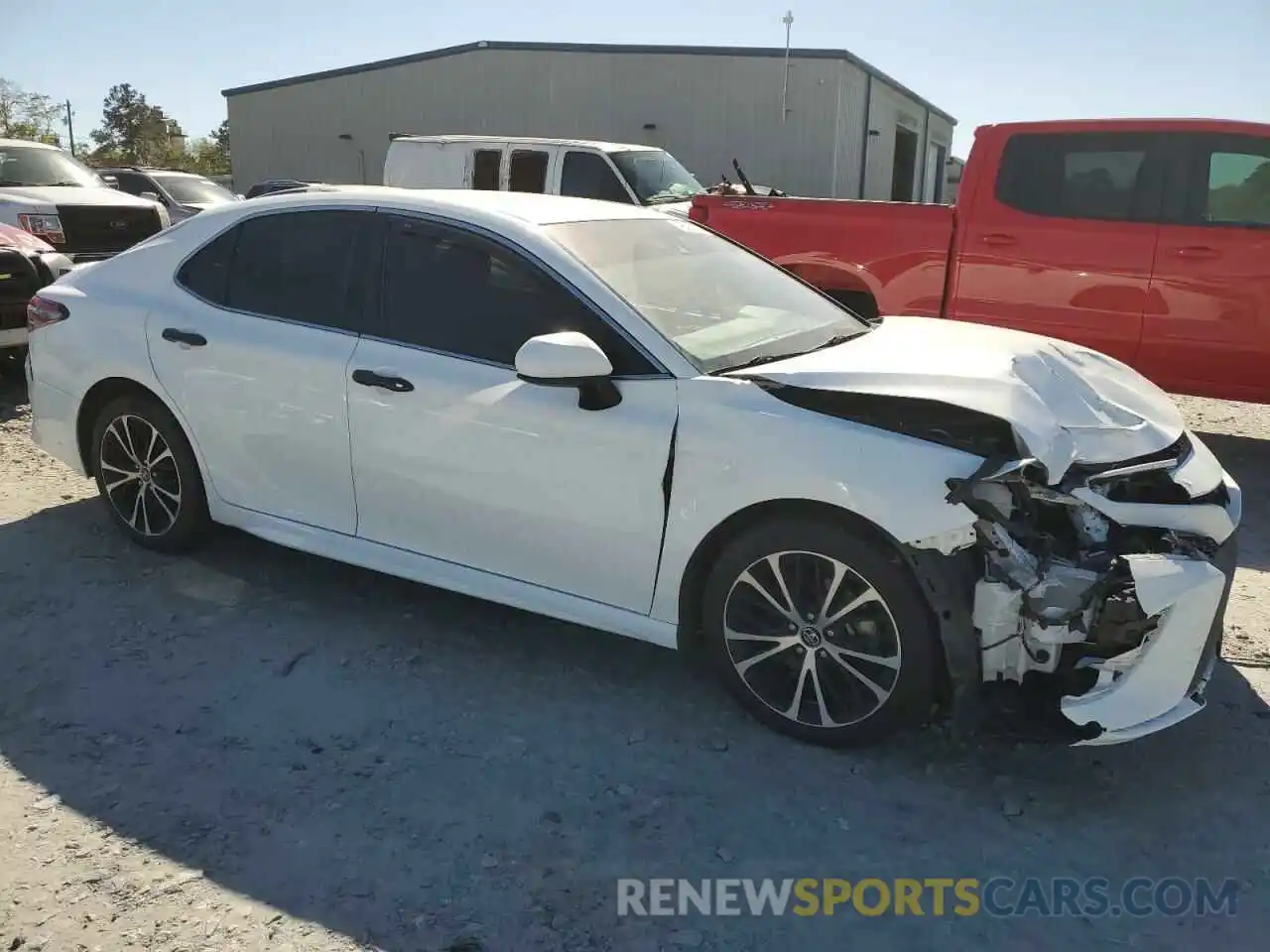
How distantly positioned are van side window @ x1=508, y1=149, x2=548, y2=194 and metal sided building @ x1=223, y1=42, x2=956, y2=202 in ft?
42.7

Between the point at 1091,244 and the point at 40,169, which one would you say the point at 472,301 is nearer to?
the point at 1091,244

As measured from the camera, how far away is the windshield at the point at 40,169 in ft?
36.3

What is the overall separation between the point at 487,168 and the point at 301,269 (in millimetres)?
8067

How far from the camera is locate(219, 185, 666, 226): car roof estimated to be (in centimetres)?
381

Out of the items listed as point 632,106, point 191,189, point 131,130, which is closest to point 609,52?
point 632,106

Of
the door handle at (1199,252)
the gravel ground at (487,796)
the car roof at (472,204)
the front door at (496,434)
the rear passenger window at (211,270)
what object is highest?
the car roof at (472,204)

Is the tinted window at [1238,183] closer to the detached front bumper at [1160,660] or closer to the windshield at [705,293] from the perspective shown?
the windshield at [705,293]

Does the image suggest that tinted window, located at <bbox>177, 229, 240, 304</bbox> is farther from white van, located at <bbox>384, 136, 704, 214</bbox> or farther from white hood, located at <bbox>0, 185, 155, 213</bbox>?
white hood, located at <bbox>0, 185, 155, 213</bbox>

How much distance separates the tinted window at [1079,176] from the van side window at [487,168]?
6418mm

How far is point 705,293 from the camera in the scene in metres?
3.89

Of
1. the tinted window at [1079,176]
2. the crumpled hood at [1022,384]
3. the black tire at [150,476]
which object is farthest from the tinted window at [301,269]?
the tinted window at [1079,176]

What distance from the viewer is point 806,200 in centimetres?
716

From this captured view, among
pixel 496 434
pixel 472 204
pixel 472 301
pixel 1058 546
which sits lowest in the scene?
pixel 1058 546

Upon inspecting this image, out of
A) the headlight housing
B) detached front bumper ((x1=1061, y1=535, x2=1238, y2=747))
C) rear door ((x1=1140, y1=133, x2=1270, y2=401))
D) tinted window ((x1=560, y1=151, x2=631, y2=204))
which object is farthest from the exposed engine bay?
A: the headlight housing
